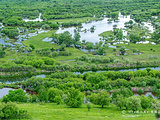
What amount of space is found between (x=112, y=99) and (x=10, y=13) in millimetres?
166141

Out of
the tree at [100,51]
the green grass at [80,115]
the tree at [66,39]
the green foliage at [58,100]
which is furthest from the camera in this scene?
the tree at [66,39]

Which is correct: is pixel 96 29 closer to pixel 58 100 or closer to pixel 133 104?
pixel 58 100

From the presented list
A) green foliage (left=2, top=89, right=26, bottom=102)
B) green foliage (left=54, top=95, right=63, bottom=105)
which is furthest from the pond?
green foliage (left=54, top=95, right=63, bottom=105)

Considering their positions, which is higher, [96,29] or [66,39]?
[96,29]

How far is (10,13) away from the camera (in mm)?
195000

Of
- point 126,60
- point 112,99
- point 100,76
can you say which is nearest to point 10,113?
point 112,99

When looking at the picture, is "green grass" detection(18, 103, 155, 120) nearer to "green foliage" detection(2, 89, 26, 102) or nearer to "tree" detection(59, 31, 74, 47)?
"green foliage" detection(2, 89, 26, 102)

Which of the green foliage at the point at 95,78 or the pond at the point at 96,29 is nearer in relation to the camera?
the green foliage at the point at 95,78

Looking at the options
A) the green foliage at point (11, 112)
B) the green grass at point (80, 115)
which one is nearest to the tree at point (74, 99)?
the green grass at point (80, 115)

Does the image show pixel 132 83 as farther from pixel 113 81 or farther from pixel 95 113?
pixel 95 113

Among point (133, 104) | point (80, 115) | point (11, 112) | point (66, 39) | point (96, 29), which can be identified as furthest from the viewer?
point (96, 29)

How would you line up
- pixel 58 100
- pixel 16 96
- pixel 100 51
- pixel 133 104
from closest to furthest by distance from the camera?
pixel 133 104
pixel 58 100
pixel 16 96
pixel 100 51

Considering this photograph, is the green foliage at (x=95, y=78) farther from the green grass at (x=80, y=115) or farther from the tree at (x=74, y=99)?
the green grass at (x=80, y=115)

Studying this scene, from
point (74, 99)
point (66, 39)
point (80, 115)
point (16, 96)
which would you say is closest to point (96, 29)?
point (66, 39)
